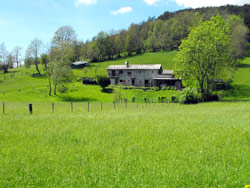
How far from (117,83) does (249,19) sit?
119 m

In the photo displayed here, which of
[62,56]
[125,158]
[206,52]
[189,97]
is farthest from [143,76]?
[125,158]

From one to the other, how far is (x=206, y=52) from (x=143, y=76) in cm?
3383

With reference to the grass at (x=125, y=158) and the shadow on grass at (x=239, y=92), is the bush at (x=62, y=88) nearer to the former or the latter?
the grass at (x=125, y=158)

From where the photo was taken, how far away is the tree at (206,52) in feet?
130

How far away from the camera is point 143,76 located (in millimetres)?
71938

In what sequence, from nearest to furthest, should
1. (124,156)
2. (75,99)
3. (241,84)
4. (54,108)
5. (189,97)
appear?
(124,156) → (54,108) → (189,97) → (75,99) → (241,84)

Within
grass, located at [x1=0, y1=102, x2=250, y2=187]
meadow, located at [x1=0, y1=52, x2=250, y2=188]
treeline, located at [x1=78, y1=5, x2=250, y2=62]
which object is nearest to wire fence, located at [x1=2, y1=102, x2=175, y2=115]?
meadow, located at [x1=0, y1=52, x2=250, y2=188]

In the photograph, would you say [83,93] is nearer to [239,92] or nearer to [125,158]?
[239,92]

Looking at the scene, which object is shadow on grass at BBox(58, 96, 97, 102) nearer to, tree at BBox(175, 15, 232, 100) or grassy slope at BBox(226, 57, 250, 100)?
tree at BBox(175, 15, 232, 100)

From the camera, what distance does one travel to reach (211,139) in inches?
427

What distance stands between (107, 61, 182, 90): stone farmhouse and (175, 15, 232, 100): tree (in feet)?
75.9

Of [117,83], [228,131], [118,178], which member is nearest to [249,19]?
[117,83]

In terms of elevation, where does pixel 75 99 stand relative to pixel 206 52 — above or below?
below

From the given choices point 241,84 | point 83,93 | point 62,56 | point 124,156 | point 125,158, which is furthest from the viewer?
point 62,56
